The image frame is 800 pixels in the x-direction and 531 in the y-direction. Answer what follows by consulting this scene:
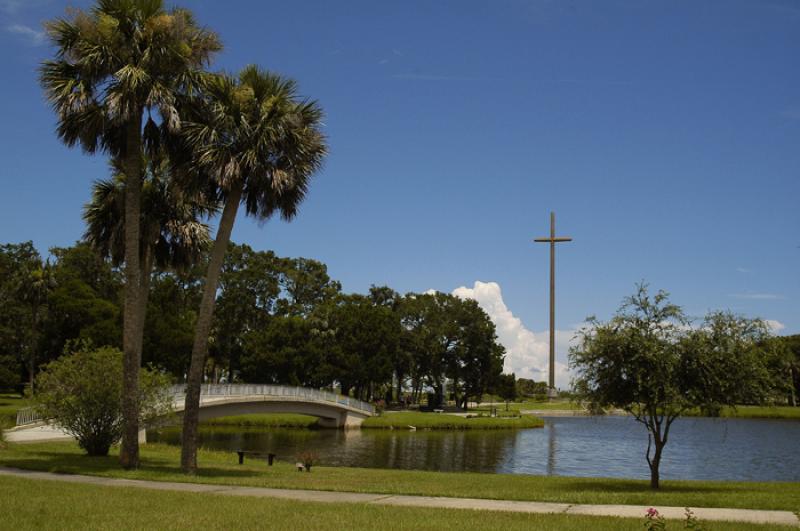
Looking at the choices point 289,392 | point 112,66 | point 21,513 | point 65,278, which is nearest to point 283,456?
point 289,392

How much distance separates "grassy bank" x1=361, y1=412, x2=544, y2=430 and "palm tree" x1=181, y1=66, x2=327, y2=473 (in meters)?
48.8

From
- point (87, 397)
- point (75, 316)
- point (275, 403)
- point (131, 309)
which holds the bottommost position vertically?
point (275, 403)

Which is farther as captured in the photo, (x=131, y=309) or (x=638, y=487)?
(x=131, y=309)

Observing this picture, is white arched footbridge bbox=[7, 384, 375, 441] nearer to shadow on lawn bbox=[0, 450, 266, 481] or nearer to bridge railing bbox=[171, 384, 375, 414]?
bridge railing bbox=[171, 384, 375, 414]

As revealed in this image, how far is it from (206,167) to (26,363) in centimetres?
7373

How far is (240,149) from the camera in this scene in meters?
23.6

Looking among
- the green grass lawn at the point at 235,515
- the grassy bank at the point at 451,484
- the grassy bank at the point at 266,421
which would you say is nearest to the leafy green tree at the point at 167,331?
the grassy bank at the point at 266,421

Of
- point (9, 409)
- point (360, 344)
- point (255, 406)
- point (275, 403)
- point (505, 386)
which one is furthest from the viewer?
point (505, 386)

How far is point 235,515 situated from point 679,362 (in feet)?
44.2

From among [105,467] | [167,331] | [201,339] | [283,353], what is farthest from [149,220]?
[283,353]

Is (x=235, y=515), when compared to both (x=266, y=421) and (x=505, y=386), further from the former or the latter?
(x=505, y=386)

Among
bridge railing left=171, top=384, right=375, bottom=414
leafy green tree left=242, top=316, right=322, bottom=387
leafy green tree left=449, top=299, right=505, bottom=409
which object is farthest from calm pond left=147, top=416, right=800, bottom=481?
leafy green tree left=449, top=299, right=505, bottom=409

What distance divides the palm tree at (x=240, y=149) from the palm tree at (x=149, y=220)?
→ 546 cm

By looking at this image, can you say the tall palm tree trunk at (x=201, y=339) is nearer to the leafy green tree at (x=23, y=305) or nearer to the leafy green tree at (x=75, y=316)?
the leafy green tree at (x=75, y=316)
